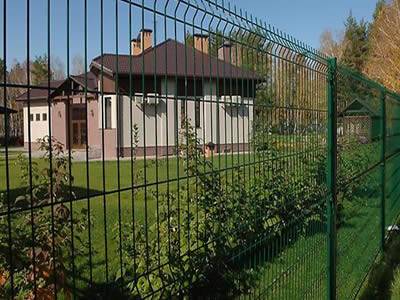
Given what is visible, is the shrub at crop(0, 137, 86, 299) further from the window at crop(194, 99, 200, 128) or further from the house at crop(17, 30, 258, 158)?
the window at crop(194, 99, 200, 128)

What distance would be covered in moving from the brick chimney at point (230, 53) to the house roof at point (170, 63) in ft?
0.10

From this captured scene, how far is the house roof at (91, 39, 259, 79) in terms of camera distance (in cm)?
189

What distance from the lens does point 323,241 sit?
14.1 feet

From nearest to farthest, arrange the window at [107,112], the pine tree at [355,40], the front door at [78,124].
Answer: the front door at [78,124], the window at [107,112], the pine tree at [355,40]

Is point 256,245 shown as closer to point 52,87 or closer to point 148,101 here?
point 148,101

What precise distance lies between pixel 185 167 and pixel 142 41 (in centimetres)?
105

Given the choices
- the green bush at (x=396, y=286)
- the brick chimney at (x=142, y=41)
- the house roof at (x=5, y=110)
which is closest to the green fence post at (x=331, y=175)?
the green bush at (x=396, y=286)

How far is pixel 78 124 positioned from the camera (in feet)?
6.01

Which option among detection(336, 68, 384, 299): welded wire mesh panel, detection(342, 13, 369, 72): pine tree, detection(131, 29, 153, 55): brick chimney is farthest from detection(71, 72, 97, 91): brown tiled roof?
detection(342, 13, 369, 72): pine tree

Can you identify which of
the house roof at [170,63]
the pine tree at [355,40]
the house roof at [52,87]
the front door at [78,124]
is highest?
the pine tree at [355,40]

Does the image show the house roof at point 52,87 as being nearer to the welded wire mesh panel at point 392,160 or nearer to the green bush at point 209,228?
the green bush at point 209,228

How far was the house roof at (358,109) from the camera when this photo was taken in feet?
16.9

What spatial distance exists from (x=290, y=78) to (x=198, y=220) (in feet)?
4.40

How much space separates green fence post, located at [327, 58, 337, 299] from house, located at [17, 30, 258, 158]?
1541 millimetres
